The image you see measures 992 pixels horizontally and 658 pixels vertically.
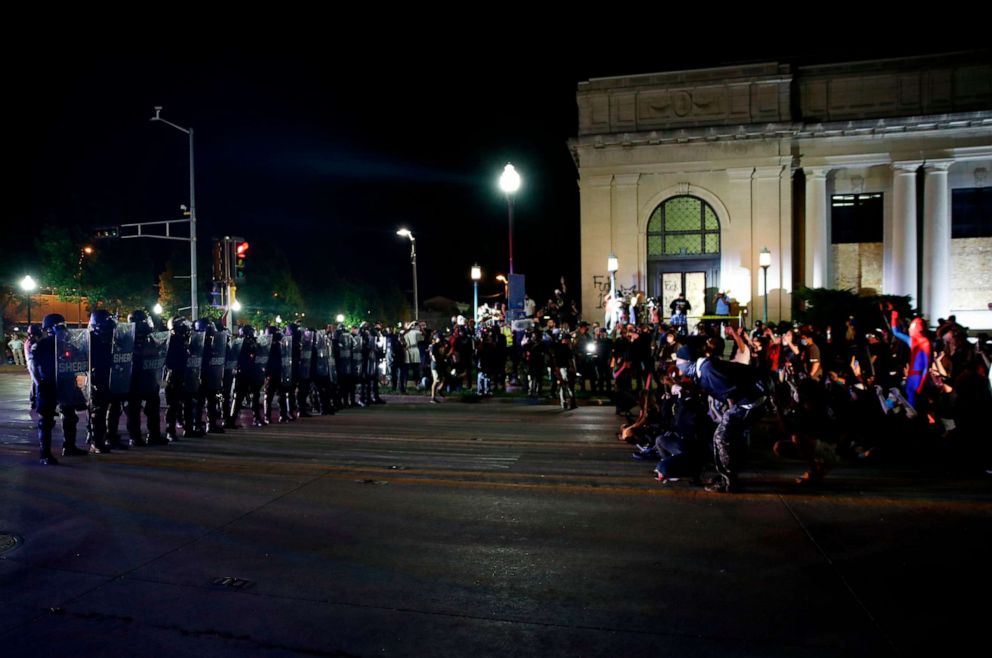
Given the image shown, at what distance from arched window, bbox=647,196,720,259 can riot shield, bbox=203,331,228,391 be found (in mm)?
23980

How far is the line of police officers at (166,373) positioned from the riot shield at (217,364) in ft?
0.06

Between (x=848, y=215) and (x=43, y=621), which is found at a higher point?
(x=848, y=215)

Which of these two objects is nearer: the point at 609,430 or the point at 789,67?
the point at 609,430

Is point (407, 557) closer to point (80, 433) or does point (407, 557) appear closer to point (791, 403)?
point (791, 403)

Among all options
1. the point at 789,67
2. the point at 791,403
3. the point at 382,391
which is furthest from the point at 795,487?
the point at 789,67

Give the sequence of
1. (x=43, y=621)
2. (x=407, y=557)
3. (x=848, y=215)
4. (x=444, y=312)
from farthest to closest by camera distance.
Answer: (x=444, y=312) < (x=848, y=215) < (x=407, y=557) < (x=43, y=621)

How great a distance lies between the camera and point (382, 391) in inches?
834

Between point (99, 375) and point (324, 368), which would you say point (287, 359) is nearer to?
point (324, 368)

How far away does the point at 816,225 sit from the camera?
32.2 metres

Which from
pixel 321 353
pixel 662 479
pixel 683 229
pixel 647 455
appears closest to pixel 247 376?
pixel 321 353

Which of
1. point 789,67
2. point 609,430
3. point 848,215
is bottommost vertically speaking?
point 609,430

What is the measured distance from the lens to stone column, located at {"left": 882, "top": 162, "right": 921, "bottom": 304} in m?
31.2

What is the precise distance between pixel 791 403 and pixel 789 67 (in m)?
25.1

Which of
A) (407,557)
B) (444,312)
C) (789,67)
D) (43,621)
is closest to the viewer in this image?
(43,621)
